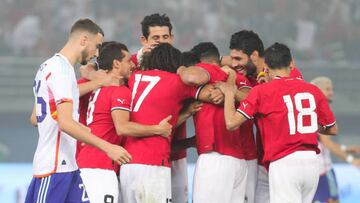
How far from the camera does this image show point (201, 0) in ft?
56.6

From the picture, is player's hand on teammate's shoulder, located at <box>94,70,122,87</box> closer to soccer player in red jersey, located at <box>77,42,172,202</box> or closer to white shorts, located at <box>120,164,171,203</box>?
soccer player in red jersey, located at <box>77,42,172,202</box>

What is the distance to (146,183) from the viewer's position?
257 inches

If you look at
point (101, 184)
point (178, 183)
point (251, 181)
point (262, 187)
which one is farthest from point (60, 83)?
point (262, 187)

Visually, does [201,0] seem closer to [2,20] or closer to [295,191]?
[2,20]

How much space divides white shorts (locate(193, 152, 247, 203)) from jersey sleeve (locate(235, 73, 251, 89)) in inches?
23.3

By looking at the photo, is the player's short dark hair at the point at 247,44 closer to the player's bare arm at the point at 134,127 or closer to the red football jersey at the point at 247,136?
the red football jersey at the point at 247,136

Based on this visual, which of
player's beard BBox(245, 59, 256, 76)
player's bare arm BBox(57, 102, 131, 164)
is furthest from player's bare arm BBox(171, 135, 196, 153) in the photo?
player's bare arm BBox(57, 102, 131, 164)

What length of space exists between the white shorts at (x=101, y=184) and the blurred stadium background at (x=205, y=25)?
9494 mm

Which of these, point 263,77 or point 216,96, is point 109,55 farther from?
point 263,77

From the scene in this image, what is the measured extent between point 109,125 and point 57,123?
0.96 metres

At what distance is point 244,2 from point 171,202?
10.3 meters

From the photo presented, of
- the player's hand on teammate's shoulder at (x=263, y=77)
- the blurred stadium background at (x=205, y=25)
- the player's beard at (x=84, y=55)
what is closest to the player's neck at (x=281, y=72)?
the player's hand on teammate's shoulder at (x=263, y=77)

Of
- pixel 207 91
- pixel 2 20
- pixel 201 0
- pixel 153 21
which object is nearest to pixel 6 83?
pixel 2 20

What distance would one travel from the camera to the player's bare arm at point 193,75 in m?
6.54
